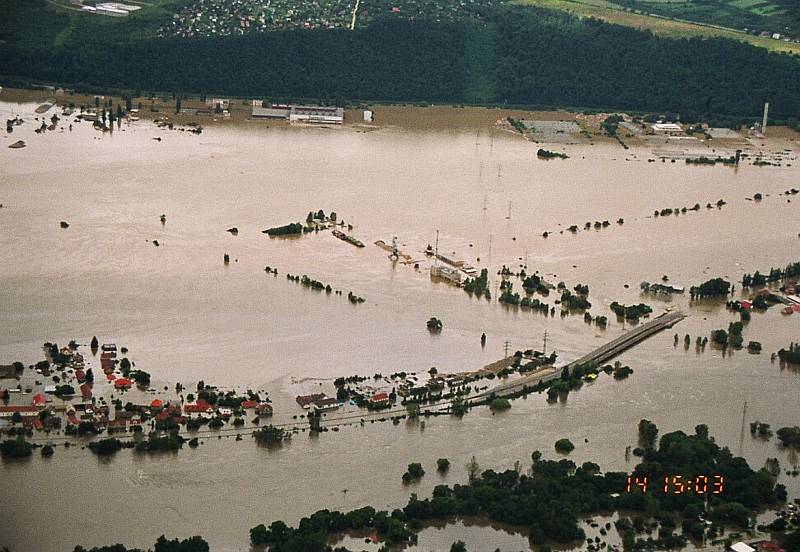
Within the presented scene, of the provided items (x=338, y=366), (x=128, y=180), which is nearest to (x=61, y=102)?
(x=128, y=180)

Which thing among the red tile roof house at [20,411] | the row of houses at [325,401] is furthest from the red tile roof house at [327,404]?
the red tile roof house at [20,411]

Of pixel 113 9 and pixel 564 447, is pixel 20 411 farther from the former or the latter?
pixel 113 9

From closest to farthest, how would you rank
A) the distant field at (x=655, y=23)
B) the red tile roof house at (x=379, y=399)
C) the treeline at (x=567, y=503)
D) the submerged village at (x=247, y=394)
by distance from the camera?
the treeline at (x=567, y=503) → the submerged village at (x=247, y=394) → the red tile roof house at (x=379, y=399) → the distant field at (x=655, y=23)

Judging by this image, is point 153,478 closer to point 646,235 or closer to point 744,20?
point 646,235

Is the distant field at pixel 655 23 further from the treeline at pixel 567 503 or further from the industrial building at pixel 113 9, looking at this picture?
the treeline at pixel 567 503
